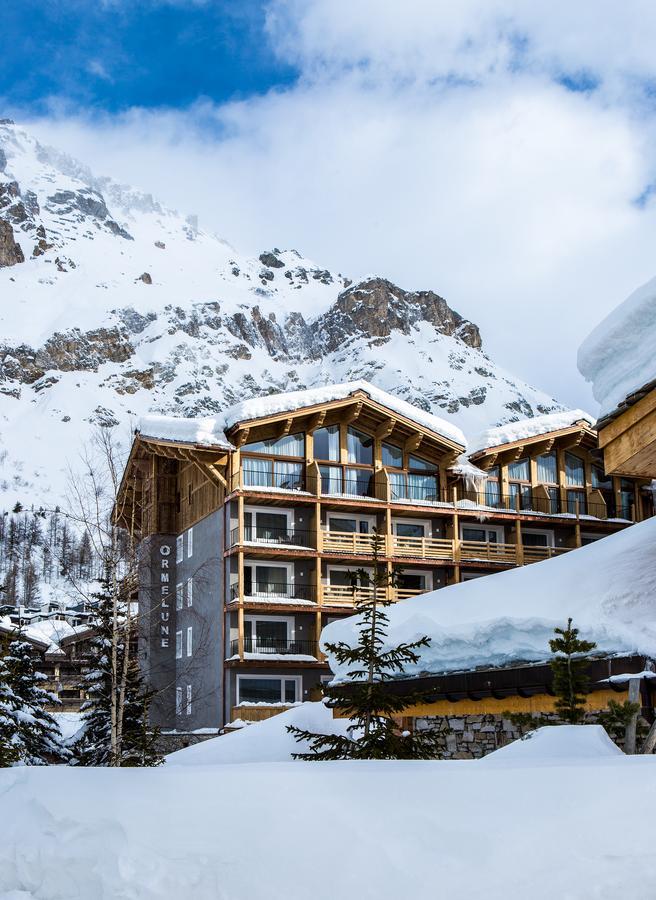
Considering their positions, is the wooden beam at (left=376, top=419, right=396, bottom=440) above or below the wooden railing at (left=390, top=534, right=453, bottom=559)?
above

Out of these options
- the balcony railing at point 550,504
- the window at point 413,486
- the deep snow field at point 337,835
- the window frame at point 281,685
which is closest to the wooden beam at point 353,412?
the window at point 413,486

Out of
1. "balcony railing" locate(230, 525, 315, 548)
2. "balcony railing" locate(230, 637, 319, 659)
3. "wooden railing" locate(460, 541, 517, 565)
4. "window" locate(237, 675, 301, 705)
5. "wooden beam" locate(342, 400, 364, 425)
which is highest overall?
"wooden beam" locate(342, 400, 364, 425)

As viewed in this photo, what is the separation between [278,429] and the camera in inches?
1251

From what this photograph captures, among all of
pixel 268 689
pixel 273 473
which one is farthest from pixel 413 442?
pixel 268 689

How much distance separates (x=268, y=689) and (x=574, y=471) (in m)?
13.8

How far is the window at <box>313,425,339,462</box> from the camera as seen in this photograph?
107 feet

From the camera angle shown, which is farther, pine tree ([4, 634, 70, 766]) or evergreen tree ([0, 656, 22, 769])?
pine tree ([4, 634, 70, 766])

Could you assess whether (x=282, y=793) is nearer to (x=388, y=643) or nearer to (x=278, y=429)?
(x=388, y=643)

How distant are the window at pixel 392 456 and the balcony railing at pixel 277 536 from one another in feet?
12.6

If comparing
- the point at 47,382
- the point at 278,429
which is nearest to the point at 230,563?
the point at 278,429

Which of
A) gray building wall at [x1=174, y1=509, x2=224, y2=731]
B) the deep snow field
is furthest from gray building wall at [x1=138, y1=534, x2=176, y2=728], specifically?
the deep snow field

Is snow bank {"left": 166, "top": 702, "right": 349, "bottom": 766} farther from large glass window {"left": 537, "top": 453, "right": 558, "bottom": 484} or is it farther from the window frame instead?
large glass window {"left": 537, "top": 453, "right": 558, "bottom": 484}

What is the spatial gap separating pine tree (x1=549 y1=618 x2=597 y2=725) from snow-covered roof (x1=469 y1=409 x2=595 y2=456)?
23796 mm

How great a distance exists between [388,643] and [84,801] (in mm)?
9574
